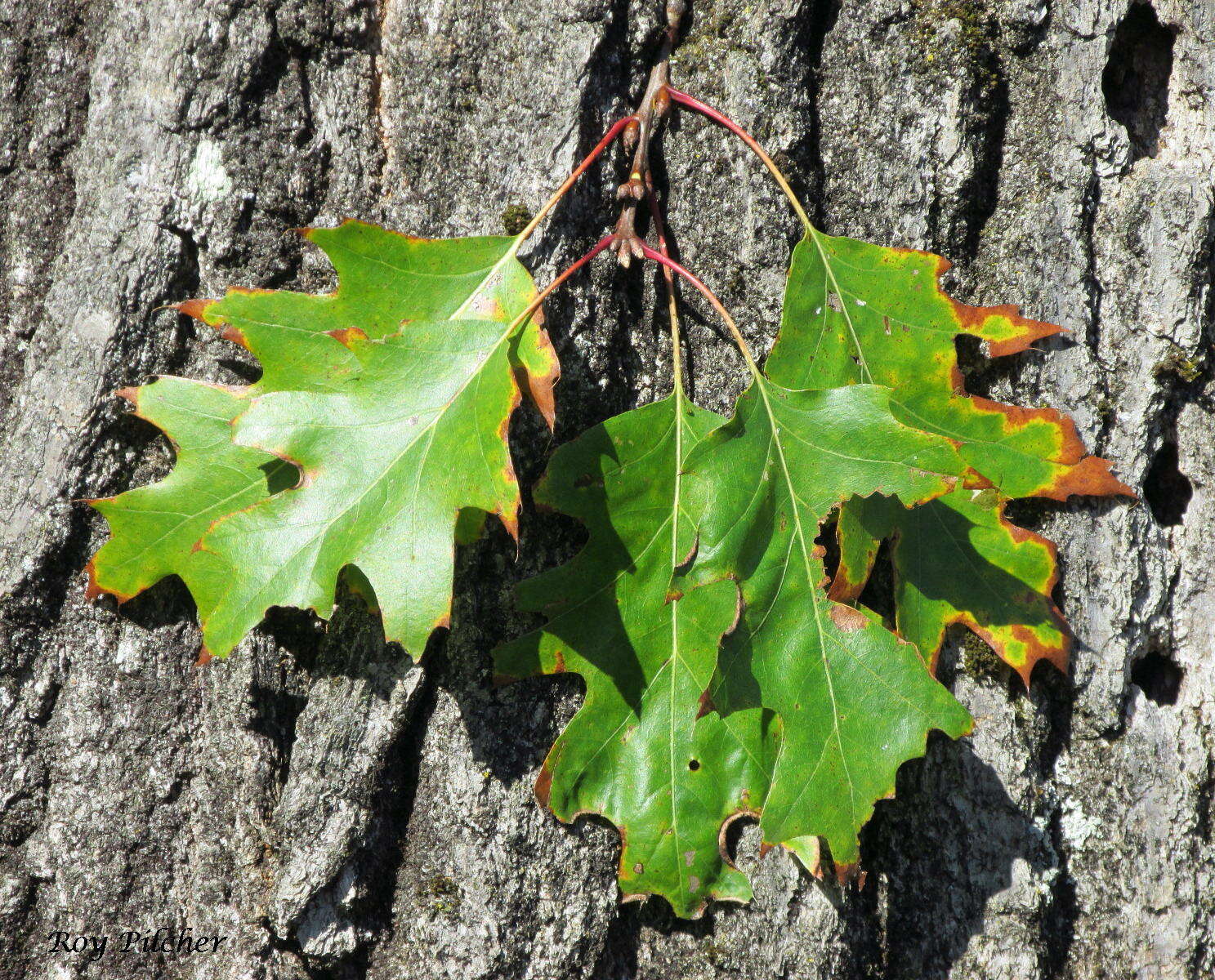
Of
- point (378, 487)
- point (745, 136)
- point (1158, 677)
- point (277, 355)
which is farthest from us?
point (1158, 677)

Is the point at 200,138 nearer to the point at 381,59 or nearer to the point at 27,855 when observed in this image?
the point at 381,59

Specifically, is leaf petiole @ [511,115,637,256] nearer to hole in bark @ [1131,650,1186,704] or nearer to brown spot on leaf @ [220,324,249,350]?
brown spot on leaf @ [220,324,249,350]

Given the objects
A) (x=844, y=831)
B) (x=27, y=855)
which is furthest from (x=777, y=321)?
(x=27, y=855)

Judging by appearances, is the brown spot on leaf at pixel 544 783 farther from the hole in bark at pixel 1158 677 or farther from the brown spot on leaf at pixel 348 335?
the hole in bark at pixel 1158 677

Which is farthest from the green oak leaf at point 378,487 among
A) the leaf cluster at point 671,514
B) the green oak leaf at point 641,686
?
the green oak leaf at point 641,686

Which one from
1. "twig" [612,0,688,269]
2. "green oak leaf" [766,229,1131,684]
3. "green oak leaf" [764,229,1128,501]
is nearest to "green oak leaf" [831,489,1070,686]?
"green oak leaf" [766,229,1131,684]

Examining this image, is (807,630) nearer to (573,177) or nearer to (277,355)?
(573,177)

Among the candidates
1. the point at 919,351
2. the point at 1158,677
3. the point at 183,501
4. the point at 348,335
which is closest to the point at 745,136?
the point at 919,351
